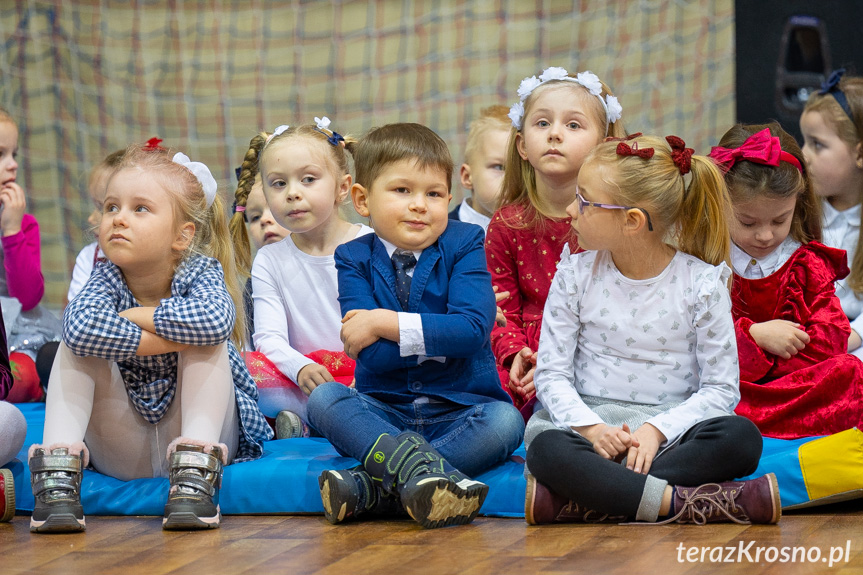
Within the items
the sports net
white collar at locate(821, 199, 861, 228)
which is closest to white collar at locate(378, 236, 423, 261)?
white collar at locate(821, 199, 861, 228)

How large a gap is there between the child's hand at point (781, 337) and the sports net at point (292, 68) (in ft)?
6.90

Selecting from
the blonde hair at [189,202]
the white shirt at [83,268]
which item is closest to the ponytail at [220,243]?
the blonde hair at [189,202]

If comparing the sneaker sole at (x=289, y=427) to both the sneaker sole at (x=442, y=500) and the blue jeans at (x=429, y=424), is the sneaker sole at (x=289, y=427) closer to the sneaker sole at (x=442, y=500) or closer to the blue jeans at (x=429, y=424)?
the blue jeans at (x=429, y=424)

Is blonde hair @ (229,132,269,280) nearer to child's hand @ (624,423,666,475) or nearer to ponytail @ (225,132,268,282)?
ponytail @ (225,132,268,282)

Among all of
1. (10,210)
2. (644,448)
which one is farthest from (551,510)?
(10,210)

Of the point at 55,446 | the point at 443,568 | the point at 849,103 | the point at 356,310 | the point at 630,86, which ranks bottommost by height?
the point at 443,568

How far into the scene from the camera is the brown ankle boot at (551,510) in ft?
4.75

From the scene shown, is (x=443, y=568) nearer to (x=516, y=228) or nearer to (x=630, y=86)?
(x=516, y=228)

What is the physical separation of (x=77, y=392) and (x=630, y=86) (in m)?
2.87

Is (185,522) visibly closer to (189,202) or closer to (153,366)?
(153,366)

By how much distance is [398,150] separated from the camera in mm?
1632

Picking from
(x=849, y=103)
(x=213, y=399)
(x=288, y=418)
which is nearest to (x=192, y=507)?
(x=213, y=399)

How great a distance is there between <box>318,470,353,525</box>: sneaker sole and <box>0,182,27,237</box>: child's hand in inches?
55.3

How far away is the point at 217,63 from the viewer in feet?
14.1
